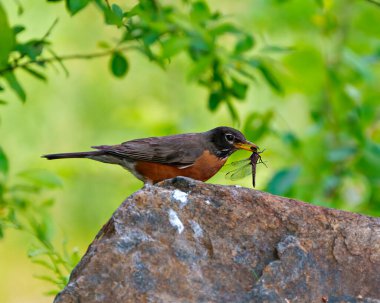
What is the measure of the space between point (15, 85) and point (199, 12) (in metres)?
1.57

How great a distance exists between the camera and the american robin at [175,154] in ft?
22.2

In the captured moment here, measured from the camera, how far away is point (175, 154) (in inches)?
269

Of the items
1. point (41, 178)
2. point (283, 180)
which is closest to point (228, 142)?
point (283, 180)

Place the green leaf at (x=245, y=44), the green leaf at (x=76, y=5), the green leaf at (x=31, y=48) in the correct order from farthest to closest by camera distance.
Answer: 1. the green leaf at (x=245, y=44)
2. the green leaf at (x=31, y=48)
3. the green leaf at (x=76, y=5)

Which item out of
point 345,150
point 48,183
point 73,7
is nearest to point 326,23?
point 345,150

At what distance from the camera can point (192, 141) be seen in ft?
23.5

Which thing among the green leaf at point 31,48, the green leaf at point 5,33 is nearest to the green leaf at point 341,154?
the green leaf at point 31,48

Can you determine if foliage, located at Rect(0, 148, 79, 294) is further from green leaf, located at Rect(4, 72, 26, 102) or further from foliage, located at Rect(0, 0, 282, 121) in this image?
foliage, located at Rect(0, 0, 282, 121)

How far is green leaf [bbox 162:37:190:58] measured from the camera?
631 cm

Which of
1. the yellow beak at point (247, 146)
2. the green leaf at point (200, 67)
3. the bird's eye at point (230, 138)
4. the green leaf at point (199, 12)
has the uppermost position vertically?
the green leaf at point (199, 12)

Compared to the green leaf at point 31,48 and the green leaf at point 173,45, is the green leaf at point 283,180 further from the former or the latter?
the green leaf at point 31,48

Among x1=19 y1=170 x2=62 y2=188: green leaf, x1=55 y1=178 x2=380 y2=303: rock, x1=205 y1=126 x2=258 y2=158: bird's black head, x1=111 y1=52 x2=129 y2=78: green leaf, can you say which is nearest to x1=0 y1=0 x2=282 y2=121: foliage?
x1=111 y1=52 x2=129 y2=78: green leaf

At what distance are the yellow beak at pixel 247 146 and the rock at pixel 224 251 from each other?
197 centimetres

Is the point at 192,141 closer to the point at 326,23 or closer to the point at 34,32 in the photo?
the point at 326,23
